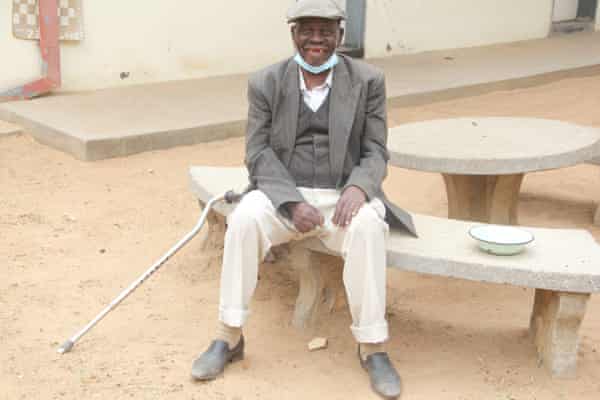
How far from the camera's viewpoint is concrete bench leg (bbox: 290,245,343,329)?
402 centimetres

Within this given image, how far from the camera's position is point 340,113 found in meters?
3.76

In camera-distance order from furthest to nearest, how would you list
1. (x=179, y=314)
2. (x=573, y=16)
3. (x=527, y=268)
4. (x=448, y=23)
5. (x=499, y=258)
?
1. (x=573, y=16)
2. (x=448, y=23)
3. (x=179, y=314)
4. (x=499, y=258)
5. (x=527, y=268)

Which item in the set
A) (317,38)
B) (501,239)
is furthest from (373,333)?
(317,38)

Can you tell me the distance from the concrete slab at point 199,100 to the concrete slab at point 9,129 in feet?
0.21

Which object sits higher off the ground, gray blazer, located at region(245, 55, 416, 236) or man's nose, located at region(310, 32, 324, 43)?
man's nose, located at region(310, 32, 324, 43)

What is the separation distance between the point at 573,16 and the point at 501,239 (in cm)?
971

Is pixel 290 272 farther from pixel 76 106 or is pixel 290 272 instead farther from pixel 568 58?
pixel 568 58

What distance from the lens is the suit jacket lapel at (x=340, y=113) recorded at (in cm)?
375

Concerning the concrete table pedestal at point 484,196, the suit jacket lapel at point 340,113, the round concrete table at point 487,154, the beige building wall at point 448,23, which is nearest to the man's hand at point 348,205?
the suit jacket lapel at point 340,113

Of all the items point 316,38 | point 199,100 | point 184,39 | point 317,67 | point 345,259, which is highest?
point 316,38

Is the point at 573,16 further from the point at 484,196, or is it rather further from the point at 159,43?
the point at 484,196

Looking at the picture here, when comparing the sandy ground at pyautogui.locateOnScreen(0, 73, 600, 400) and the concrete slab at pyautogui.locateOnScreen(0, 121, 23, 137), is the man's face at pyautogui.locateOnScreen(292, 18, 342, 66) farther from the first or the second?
the concrete slab at pyautogui.locateOnScreen(0, 121, 23, 137)

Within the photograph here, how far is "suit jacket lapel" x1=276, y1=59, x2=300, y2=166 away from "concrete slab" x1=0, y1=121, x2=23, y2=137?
150 inches

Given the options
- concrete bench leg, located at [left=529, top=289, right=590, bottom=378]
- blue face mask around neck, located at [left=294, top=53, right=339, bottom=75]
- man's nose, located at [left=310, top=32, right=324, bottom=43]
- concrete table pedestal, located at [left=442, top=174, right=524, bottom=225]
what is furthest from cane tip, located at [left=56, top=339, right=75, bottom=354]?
concrete table pedestal, located at [left=442, top=174, right=524, bottom=225]
